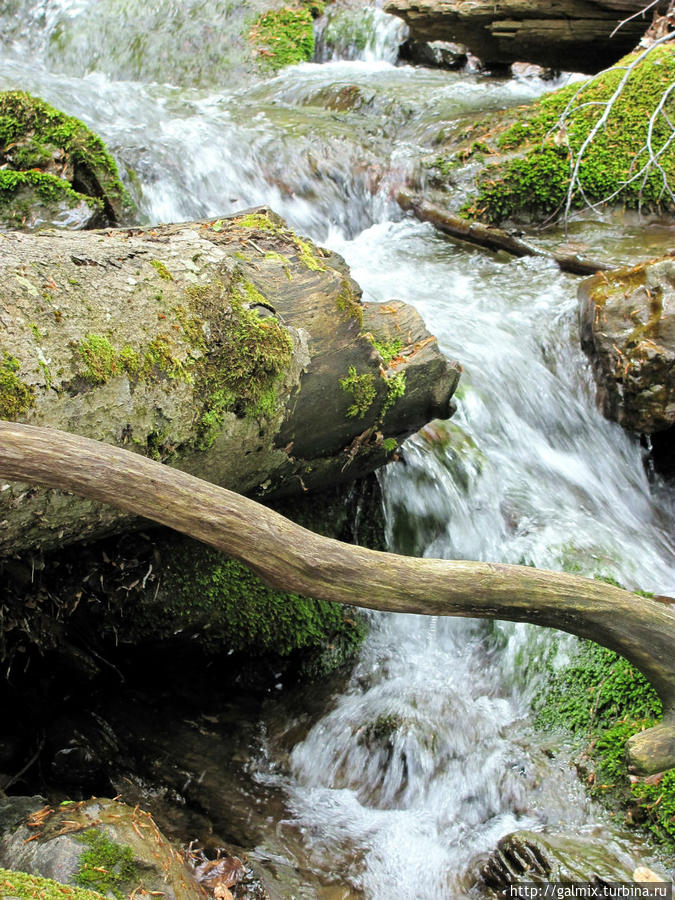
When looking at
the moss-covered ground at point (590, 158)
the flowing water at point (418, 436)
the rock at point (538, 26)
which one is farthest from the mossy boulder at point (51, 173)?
the rock at point (538, 26)

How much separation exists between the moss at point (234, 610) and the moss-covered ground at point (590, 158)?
17.7 ft

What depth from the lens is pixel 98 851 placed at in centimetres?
255

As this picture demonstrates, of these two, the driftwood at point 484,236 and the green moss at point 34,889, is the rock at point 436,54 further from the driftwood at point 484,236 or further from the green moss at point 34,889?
the green moss at point 34,889

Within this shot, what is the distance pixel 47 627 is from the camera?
3611 mm

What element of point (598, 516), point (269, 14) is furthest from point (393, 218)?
point (269, 14)

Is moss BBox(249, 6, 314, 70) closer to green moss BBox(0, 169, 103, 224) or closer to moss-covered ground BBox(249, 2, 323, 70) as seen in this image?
moss-covered ground BBox(249, 2, 323, 70)

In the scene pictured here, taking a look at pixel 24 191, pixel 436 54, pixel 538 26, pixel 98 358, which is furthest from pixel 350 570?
pixel 436 54

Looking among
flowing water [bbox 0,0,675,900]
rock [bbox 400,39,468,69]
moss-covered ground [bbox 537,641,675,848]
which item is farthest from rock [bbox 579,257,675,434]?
rock [bbox 400,39,468,69]

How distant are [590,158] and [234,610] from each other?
6236mm

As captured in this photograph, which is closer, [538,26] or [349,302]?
[349,302]

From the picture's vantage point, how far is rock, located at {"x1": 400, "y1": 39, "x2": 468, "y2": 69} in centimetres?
1169

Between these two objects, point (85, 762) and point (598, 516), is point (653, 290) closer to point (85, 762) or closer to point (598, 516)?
point (598, 516)

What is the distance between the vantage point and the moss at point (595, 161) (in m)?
7.83

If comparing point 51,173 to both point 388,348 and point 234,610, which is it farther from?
point 234,610
